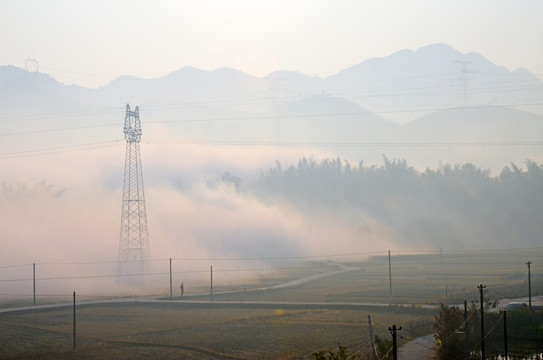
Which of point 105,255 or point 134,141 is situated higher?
point 134,141

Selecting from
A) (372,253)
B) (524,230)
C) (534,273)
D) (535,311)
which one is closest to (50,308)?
(535,311)

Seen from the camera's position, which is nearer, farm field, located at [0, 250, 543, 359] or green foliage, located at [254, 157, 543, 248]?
farm field, located at [0, 250, 543, 359]

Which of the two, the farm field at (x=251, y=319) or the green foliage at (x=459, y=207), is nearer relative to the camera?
the farm field at (x=251, y=319)

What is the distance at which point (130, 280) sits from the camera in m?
93.2

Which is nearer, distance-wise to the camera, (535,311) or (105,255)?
(535,311)

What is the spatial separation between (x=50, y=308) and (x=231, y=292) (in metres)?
22.1

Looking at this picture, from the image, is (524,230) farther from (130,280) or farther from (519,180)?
(130,280)

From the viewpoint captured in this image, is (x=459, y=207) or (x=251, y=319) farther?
(x=459, y=207)

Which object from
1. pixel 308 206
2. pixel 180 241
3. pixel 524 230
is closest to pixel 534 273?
pixel 180 241

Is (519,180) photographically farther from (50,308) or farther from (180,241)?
(50,308)

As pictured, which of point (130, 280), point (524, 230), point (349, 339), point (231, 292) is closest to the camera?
point (349, 339)

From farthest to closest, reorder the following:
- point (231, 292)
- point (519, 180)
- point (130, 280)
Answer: point (519, 180)
point (130, 280)
point (231, 292)

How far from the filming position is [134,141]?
285ft

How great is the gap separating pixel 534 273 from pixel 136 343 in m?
61.1
